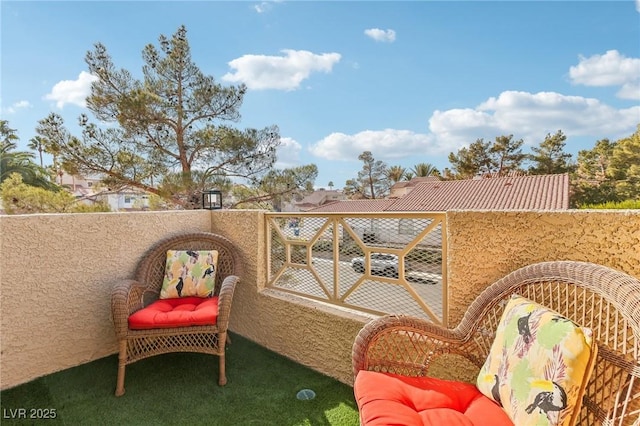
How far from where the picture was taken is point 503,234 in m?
1.93

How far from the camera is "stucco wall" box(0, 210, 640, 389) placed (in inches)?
70.0

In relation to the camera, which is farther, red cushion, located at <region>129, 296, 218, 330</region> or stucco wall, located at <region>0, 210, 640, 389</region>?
red cushion, located at <region>129, 296, 218, 330</region>

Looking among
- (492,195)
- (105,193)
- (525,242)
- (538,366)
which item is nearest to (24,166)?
(105,193)

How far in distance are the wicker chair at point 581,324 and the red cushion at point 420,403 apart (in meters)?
0.16

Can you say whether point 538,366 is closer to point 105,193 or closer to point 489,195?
point 105,193

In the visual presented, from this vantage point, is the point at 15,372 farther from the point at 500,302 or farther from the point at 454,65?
the point at 454,65

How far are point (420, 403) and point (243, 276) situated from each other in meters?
2.37

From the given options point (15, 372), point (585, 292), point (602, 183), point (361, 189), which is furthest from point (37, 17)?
point (361, 189)

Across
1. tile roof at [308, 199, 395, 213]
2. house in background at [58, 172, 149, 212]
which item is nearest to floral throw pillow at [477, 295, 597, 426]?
house in background at [58, 172, 149, 212]

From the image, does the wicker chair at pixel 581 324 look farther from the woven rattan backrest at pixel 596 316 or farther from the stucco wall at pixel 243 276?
the stucco wall at pixel 243 276

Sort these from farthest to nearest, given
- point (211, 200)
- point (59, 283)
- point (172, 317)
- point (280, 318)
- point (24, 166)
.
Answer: point (24, 166) < point (211, 200) < point (280, 318) < point (59, 283) < point (172, 317)

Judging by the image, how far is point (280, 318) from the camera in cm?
315

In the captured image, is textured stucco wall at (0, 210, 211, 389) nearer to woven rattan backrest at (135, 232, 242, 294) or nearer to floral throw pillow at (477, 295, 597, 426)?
woven rattan backrest at (135, 232, 242, 294)

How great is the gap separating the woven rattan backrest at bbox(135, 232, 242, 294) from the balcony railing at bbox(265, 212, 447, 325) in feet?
1.59
